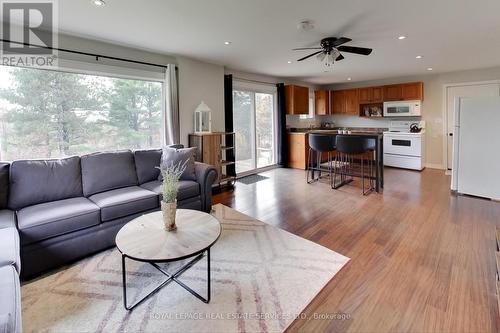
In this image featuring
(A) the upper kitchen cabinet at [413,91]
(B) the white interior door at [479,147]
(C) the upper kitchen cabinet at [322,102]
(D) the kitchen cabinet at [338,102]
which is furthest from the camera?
(C) the upper kitchen cabinet at [322,102]

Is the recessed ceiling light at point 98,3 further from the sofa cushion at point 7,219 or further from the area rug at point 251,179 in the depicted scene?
the area rug at point 251,179

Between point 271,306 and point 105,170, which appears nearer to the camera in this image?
point 271,306

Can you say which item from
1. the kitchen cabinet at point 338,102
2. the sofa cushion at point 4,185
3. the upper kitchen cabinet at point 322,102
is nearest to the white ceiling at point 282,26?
the sofa cushion at point 4,185

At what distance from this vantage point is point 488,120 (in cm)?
391

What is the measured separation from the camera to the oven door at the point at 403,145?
20.2 feet

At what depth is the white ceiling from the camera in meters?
2.51

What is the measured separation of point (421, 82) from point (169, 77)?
5980 millimetres

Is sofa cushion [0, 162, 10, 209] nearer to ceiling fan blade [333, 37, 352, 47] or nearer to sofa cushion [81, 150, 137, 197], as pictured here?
sofa cushion [81, 150, 137, 197]

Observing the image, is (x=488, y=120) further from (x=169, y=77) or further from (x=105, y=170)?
(x=105, y=170)

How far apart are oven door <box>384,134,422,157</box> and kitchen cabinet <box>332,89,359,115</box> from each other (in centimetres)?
130

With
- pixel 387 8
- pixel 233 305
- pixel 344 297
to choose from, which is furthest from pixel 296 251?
pixel 387 8

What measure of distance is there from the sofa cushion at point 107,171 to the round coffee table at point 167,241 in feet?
3.66

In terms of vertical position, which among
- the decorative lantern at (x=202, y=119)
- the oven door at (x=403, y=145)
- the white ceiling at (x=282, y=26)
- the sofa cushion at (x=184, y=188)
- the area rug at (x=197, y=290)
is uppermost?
the white ceiling at (x=282, y=26)

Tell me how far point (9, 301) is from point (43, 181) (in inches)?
70.6
